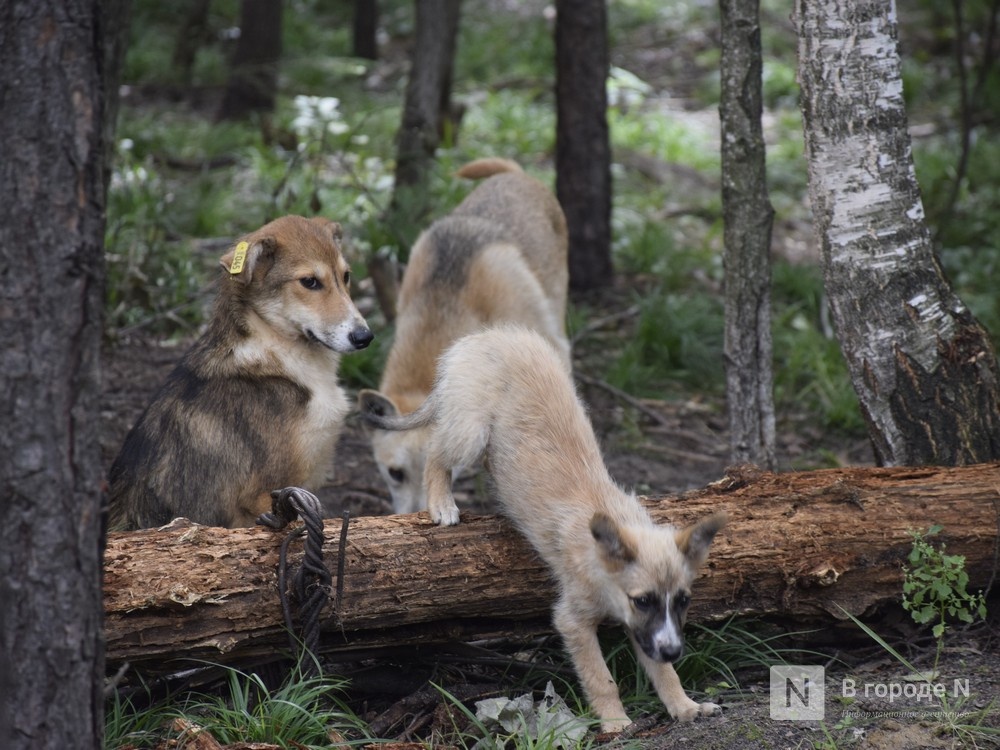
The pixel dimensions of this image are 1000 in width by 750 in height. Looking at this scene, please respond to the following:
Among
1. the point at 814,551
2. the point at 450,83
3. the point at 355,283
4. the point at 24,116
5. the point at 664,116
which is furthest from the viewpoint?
the point at 664,116

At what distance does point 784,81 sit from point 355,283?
29.9ft

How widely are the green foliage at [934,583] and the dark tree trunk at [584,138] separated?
6.07 metres

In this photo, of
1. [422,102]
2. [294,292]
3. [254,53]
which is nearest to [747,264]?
[294,292]

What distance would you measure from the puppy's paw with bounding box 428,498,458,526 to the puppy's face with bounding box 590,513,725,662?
28.7 inches

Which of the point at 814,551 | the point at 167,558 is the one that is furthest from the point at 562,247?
the point at 167,558

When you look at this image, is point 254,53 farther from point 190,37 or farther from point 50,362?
point 50,362

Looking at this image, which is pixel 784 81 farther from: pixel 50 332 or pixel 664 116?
pixel 50 332

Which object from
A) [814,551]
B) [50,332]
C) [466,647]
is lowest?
[466,647]

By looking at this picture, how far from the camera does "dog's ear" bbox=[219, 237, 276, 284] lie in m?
4.99

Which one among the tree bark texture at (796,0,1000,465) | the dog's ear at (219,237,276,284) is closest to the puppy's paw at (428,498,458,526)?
the dog's ear at (219,237,276,284)

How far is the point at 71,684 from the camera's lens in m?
2.85

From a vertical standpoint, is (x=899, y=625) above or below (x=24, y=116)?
below

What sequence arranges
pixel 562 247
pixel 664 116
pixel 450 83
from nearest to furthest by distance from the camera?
pixel 562 247 → pixel 450 83 → pixel 664 116

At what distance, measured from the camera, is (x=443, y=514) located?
461 centimetres
